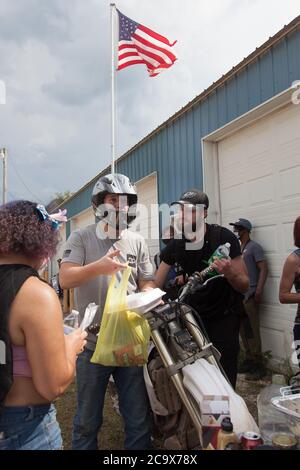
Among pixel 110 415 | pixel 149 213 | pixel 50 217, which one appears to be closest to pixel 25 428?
pixel 50 217

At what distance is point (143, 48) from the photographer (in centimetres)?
723

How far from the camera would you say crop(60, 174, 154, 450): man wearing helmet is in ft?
7.50

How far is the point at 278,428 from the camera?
2027 mm

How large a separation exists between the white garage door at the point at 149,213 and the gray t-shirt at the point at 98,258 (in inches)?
201

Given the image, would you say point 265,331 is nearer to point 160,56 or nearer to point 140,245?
point 140,245

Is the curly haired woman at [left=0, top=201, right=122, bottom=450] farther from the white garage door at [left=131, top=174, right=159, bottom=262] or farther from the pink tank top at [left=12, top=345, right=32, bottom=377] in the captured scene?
the white garage door at [left=131, top=174, right=159, bottom=262]

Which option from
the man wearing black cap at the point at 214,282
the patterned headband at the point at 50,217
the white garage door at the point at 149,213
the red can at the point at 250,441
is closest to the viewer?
the red can at the point at 250,441

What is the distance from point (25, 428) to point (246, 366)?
12.8 feet

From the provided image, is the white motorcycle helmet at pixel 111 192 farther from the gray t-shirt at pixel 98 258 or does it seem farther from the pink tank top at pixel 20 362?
the pink tank top at pixel 20 362

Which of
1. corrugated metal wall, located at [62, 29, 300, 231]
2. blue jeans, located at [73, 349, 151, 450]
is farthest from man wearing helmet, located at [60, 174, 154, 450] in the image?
corrugated metal wall, located at [62, 29, 300, 231]

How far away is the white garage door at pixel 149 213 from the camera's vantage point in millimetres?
7881

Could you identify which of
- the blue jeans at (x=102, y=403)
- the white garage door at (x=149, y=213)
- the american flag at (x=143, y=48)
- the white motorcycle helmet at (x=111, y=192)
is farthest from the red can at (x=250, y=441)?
the american flag at (x=143, y=48)

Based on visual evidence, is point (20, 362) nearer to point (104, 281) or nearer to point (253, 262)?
point (104, 281)

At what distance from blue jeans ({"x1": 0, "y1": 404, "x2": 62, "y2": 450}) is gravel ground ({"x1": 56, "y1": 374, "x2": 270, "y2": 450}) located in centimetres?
147
